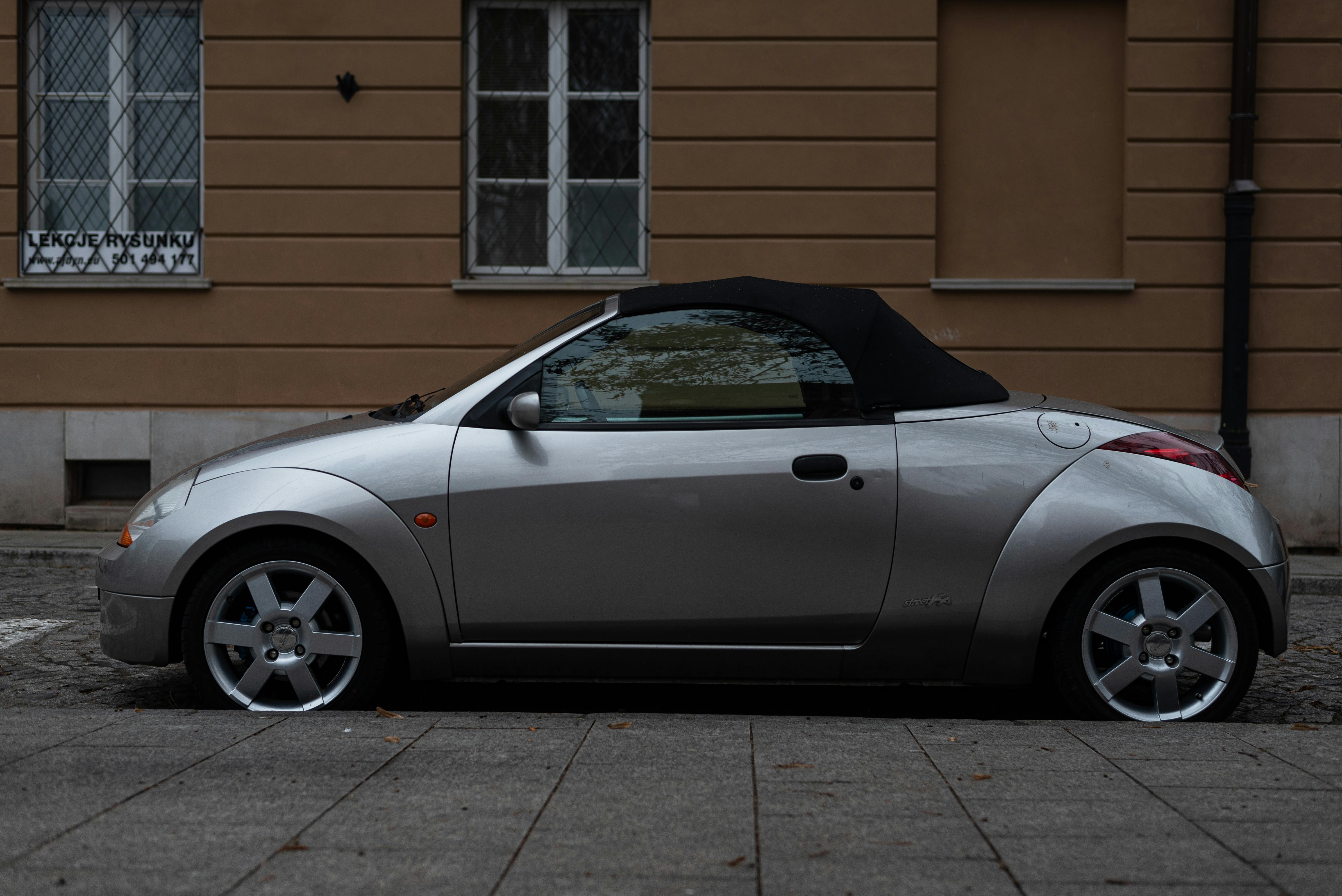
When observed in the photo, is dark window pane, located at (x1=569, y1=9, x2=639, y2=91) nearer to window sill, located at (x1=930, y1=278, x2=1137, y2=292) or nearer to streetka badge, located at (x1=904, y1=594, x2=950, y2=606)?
window sill, located at (x1=930, y1=278, x2=1137, y2=292)

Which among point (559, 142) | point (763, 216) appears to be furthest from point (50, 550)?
point (763, 216)

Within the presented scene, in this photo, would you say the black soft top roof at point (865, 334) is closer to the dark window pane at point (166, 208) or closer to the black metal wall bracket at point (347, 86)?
the black metal wall bracket at point (347, 86)

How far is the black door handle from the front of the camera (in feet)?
13.2

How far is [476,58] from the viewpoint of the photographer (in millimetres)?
9648

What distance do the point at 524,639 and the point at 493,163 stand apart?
6.43 meters

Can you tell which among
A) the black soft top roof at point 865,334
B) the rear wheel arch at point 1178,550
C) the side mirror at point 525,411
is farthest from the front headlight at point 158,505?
the rear wheel arch at point 1178,550

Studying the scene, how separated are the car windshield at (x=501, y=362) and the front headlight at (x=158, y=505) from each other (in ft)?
2.34

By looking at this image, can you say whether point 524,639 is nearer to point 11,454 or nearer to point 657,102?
point 657,102

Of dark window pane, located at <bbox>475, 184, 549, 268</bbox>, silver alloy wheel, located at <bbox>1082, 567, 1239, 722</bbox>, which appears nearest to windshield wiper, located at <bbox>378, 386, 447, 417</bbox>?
silver alloy wheel, located at <bbox>1082, 567, 1239, 722</bbox>

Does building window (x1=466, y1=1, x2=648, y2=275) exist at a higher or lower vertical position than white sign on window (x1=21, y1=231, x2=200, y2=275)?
higher

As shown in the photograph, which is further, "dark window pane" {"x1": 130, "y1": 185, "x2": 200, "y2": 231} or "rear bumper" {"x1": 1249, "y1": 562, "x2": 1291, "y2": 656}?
"dark window pane" {"x1": 130, "y1": 185, "x2": 200, "y2": 231}

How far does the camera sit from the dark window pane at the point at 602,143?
9.74 meters

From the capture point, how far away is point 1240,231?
913 cm

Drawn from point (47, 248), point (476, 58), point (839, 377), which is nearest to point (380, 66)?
point (476, 58)
